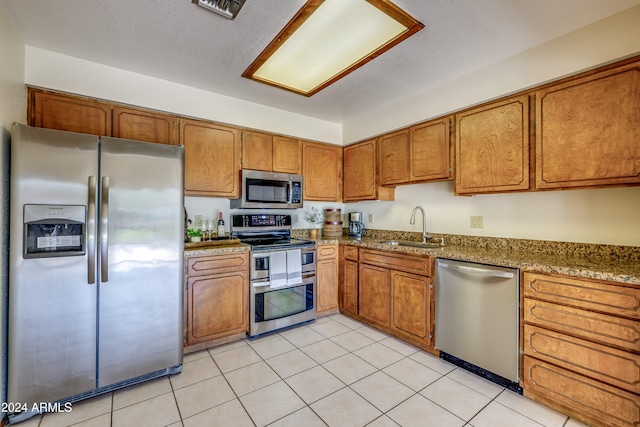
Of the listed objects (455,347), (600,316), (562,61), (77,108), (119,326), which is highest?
(562,61)

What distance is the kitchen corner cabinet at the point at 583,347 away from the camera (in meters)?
1.48

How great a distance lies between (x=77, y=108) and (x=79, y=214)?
110 centimetres

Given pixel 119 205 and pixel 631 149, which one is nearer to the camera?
pixel 631 149

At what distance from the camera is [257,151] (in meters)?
3.17

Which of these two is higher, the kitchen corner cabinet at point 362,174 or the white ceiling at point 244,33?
the white ceiling at point 244,33

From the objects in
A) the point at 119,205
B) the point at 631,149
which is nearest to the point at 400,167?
the point at 631,149

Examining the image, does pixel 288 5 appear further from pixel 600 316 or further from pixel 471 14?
pixel 600 316

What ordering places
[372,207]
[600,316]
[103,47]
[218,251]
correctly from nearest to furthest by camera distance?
[600,316] < [103,47] < [218,251] < [372,207]

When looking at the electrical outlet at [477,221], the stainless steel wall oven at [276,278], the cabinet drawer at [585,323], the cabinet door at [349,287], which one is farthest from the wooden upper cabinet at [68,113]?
the cabinet drawer at [585,323]

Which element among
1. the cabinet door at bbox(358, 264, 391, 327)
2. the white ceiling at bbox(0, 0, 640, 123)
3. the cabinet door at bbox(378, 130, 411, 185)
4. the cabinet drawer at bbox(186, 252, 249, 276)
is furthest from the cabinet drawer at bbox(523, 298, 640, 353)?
the cabinet drawer at bbox(186, 252, 249, 276)

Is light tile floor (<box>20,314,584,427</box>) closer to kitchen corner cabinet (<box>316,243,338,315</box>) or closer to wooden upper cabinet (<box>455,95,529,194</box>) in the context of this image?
kitchen corner cabinet (<box>316,243,338,315</box>)

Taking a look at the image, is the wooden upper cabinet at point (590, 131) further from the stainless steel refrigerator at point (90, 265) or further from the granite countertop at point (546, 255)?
the stainless steel refrigerator at point (90, 265)

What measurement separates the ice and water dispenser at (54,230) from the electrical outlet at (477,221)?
3.12m

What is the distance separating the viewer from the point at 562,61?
6.25 ft
